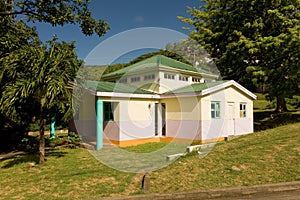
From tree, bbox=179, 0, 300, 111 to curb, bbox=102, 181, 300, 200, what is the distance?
12.8 m

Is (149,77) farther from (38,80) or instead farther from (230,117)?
(38,80)

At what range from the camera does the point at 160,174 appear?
6.50 meters

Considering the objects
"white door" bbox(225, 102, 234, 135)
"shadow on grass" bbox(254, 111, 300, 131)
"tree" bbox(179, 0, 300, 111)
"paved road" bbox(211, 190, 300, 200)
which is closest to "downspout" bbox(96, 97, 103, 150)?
"paved road" bbox(211, 190, 300, 200)

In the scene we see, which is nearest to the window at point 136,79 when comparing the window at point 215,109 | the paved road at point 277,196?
the window at point 215,109

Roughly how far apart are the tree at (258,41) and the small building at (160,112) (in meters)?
3.35

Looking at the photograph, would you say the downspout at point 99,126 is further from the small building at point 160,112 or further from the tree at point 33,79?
the tree at point 33,79

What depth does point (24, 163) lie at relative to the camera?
27.9 ft

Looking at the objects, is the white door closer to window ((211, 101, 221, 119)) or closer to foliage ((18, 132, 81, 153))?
window ((211, 101, 221, 119))

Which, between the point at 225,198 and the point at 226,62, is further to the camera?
the point at 226,62

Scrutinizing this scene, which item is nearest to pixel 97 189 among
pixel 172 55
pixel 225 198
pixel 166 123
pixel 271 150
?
pixel 225 198

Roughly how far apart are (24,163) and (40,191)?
3481 millimetres

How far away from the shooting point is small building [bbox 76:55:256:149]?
487 inches

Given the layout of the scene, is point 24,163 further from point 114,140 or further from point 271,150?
point 271,150

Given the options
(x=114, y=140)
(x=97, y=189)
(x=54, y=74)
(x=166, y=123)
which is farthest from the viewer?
(x=166, y=123)
